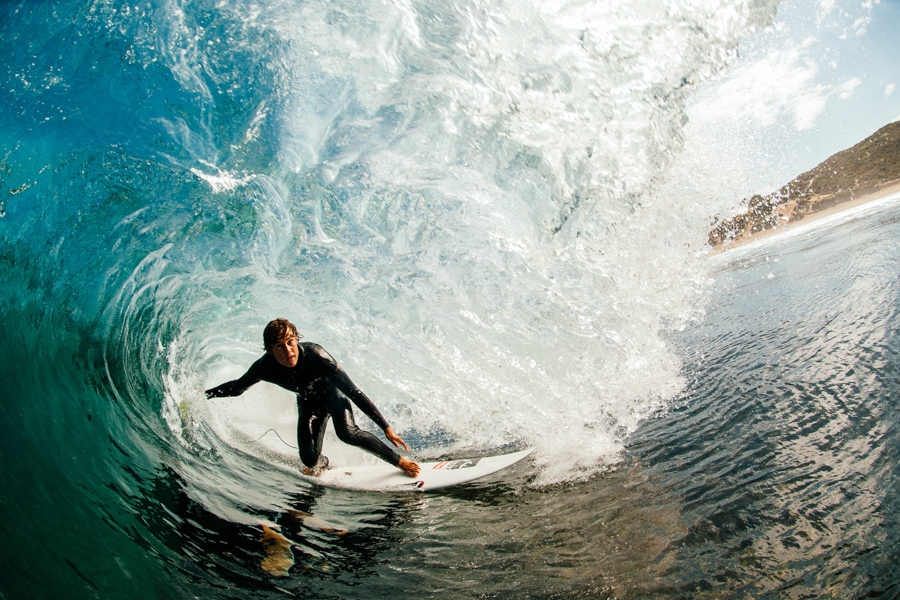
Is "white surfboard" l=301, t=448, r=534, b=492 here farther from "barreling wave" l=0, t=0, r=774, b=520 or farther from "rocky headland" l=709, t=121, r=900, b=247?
"rocky headland" l=709, t=121, r=900, b=247

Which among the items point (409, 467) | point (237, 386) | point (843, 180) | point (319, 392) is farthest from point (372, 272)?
point (843, 180)

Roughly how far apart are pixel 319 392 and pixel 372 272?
2320mm

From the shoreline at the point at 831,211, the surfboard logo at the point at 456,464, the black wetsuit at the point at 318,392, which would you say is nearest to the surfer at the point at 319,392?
the black wetsuit at the point at 318,392

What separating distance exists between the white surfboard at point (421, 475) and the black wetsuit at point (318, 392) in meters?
0.26

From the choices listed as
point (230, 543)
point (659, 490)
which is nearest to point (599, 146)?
point (659, 490)

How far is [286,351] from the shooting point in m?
3.89

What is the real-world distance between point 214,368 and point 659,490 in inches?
305

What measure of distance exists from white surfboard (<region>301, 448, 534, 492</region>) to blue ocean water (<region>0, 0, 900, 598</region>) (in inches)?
9.4

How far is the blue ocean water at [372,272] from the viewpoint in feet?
12.2

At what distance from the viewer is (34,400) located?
475 centimetres

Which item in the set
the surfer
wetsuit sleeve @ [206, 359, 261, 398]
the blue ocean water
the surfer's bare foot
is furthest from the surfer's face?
the surfer's bare foot

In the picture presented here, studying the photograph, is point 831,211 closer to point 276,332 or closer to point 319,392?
point 319,392

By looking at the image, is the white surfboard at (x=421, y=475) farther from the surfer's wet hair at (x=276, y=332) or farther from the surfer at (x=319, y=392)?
the surfer's wet hair at (x=276, y=332)

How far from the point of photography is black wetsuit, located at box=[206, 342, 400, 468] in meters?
4.21
